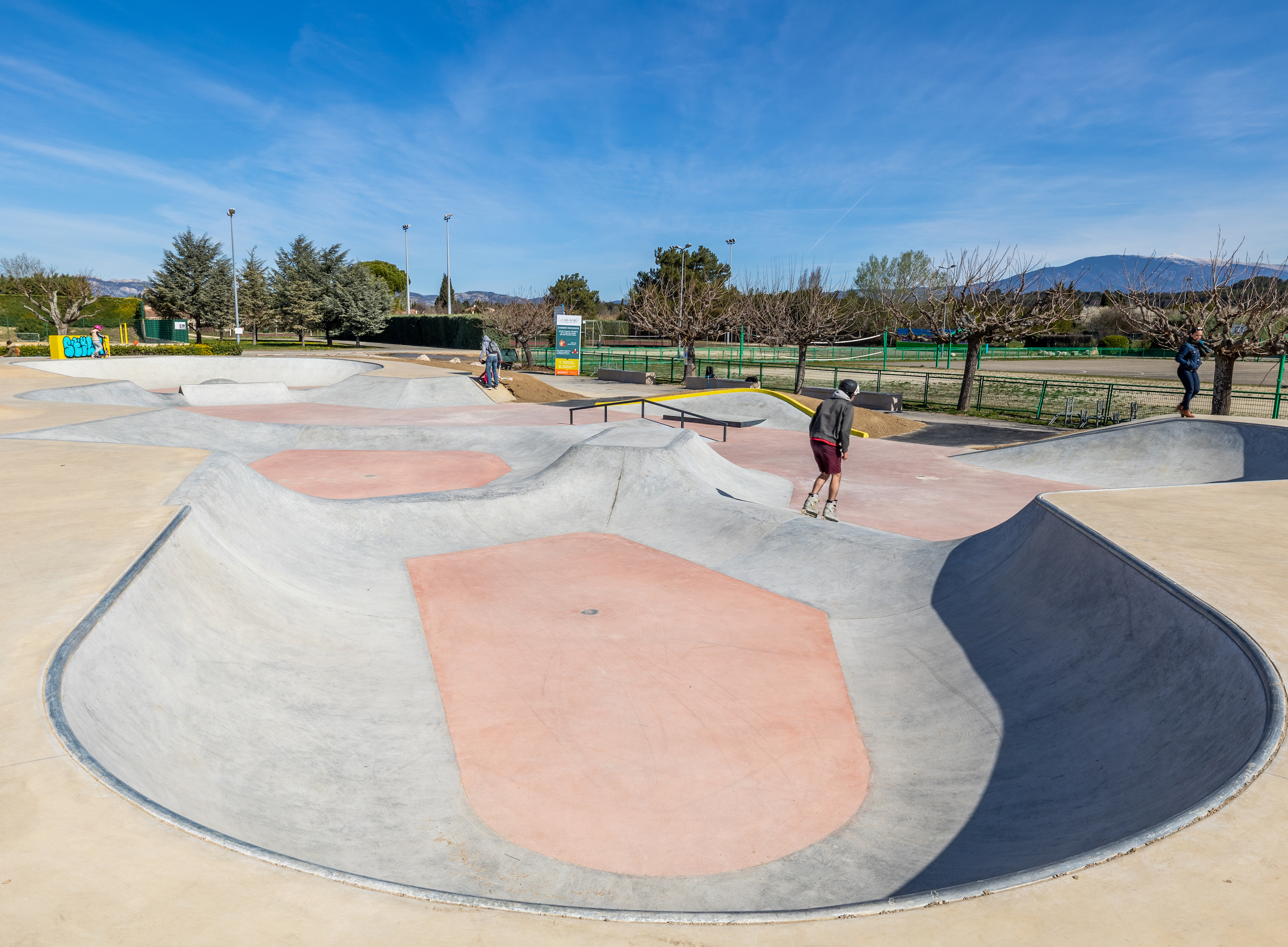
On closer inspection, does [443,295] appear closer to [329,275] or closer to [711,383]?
[329,275]

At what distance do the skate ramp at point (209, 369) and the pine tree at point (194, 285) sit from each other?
28.0m

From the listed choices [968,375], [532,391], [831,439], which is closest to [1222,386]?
[968,375]

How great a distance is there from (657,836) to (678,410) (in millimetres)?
14180

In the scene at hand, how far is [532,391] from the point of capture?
25.8 metres

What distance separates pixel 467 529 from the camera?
30.7 ft

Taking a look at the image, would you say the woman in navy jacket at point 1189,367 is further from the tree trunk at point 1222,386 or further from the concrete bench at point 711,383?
the concrete bench at point 711,383

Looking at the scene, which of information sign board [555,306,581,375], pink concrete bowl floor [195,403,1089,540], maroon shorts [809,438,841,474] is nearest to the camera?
maroon shorts [809,438,841,474]

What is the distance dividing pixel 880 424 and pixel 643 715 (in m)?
16.5

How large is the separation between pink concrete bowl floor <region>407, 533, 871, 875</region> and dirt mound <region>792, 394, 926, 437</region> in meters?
12.9

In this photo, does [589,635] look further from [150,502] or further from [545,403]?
[545,403]

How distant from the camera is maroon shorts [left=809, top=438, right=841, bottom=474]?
9.38m

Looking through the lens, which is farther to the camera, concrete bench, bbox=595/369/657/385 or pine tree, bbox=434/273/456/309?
pine tree, bbox=434/273/456/309

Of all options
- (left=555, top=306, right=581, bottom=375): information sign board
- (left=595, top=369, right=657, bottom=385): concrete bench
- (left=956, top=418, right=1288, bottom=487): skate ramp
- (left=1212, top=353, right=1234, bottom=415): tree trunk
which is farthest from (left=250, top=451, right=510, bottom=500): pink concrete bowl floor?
(left=555, top=306, right=581, bottom=375): information sign board

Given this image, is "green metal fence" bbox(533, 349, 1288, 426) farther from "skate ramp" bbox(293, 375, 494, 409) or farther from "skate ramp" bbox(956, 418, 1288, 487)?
"skate ramp" bbox(293, 375, 494, 409)
